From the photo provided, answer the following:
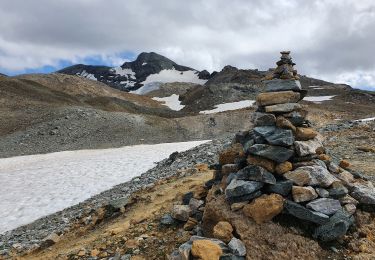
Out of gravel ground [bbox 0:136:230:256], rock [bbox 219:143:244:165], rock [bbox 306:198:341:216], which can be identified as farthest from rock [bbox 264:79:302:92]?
gravel ground [bbox 0:136:230:256]

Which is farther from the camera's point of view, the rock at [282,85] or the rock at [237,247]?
the rock at [282,85]

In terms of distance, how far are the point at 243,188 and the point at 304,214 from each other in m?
1.63

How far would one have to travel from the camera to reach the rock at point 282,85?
1174 cm

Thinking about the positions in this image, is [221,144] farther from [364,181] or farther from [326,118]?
[326,118]

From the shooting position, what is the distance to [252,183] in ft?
34.7

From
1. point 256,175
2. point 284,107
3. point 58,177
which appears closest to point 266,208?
point 256,175

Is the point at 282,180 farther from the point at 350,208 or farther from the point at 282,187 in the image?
the point at 350,208

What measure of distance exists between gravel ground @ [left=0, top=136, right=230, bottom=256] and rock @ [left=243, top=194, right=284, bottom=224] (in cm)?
832

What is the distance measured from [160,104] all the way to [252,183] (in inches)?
4031

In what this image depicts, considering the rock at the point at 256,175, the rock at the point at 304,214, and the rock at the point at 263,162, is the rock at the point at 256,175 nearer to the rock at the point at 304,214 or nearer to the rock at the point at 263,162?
the rock at the point at 263,162

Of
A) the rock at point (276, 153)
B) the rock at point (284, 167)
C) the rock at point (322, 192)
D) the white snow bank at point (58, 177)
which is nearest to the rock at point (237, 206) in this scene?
the rock at point (284, 167)

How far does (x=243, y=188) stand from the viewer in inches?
415

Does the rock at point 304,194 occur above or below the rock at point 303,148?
below

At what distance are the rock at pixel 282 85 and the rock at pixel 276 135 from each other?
1.30 meters
